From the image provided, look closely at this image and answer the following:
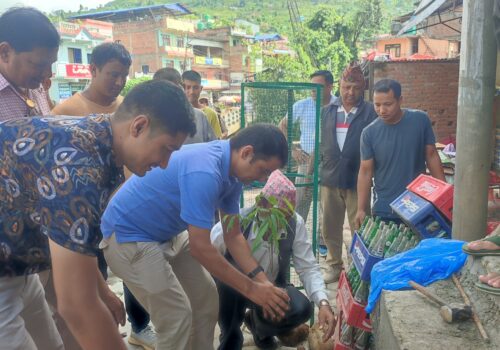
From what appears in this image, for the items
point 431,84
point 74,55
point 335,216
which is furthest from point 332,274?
point 74,55

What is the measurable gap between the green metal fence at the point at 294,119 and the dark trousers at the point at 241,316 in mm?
901

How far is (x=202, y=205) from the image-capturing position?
2.11 metres

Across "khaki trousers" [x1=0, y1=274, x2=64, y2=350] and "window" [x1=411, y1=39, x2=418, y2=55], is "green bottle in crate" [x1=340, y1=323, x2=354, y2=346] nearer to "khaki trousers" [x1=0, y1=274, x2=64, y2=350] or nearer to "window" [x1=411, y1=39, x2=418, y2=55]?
"khaki trousers" [x1=0, y1=274, x2=64, y2=350]

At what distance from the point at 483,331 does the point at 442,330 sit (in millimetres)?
145

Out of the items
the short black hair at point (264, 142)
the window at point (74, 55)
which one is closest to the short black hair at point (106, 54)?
the short black hair at point (264, 142)

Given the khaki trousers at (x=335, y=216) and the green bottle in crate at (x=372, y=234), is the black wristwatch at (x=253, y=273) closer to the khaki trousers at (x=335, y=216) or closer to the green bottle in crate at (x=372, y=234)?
the green bottle in crate at (x=372, y=234)

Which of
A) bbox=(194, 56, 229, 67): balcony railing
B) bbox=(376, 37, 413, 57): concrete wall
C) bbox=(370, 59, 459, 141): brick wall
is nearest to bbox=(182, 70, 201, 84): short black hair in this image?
bbox=(370, 59, 459, 141): brick wall

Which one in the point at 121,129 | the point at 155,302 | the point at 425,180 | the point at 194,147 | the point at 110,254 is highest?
the point at 121,129

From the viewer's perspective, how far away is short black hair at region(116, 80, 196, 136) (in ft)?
4.70

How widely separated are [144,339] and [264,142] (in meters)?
1.71

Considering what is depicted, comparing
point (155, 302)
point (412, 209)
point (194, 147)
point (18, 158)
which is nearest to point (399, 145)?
point (412, 209)

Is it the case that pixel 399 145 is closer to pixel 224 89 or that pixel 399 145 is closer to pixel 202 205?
pixel 202 205

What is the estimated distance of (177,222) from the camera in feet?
7.73

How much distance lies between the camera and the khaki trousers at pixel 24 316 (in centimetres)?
156
